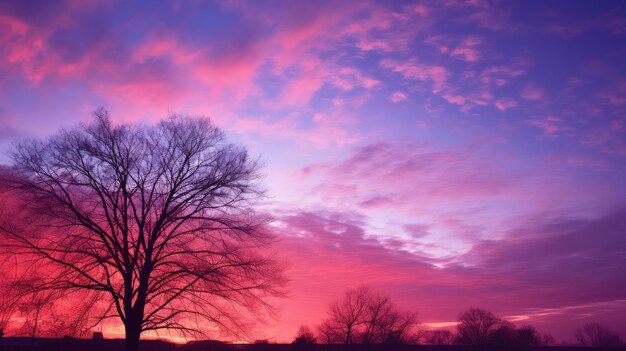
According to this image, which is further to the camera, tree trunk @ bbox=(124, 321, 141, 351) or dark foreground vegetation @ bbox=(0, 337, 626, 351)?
dark foreground vegetation @ bbox=(0, 337, 626, 351)

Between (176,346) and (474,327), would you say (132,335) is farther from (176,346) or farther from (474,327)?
(474,327)

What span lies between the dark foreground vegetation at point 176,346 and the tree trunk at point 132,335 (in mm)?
2600

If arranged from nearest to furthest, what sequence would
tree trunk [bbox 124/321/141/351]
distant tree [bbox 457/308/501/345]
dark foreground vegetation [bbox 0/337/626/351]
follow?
tree trunk [bbox 124/321/141/351], dark foreground vegetation [bbox 0/337/626/351], distant tree [bbox 457/308/501/345]

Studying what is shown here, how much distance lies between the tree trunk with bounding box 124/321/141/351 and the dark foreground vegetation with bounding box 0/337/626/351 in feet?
8.53

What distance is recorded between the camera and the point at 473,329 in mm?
118375

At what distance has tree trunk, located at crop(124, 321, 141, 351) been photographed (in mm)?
21062

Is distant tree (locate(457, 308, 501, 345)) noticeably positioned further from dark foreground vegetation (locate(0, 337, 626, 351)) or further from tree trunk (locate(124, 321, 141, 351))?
tree trunk (locate(124, 321, 141, 351))

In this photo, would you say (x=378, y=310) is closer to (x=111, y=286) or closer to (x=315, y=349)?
(x=315, y=349)

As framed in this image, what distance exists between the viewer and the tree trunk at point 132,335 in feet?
69.1

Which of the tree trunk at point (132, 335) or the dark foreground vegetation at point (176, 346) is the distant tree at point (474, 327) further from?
the tree trunk at point (132, 335)

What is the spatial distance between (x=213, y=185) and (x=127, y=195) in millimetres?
3777

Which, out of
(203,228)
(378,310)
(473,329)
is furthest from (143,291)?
(473,329)

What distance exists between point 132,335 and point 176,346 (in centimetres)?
1126

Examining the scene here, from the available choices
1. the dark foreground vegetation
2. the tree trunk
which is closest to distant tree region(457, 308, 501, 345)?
the dark foreground vegetation
